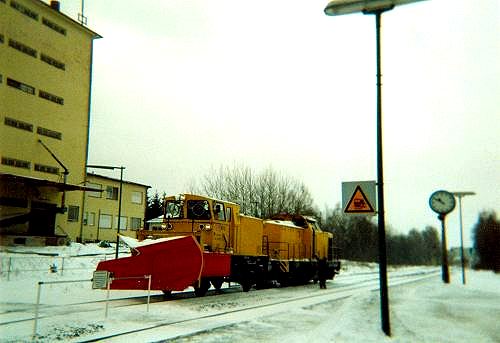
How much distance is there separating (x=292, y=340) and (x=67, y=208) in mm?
35298

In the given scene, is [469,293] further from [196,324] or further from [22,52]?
[22,52]

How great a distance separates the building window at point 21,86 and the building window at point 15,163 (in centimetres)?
530

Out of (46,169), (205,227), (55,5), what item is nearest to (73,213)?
(46,169)

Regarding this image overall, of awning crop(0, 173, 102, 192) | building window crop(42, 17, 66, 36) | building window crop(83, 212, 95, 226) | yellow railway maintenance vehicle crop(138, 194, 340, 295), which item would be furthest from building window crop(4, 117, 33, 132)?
yellow railway maintenance vehicle crop(138, 194, 340, 295)

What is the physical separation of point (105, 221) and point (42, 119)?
16.0 metres

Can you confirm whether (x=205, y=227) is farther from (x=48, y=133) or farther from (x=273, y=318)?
(x=48, y=133)

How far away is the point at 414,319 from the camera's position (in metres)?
11.2

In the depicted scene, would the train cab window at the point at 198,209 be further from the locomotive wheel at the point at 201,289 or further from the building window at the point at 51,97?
the building window at the point at 51,97

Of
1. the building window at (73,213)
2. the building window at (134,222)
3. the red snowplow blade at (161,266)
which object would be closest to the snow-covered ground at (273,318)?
the red snowplow blade at (161,266)

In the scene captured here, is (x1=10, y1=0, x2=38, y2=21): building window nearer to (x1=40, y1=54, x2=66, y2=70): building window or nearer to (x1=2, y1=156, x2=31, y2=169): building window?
(x1=40, y1=54, x2=66, y2=70): building window

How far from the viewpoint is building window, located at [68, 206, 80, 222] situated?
1623 inches

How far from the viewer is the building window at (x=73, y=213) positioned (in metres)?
41.2

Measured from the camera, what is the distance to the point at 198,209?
1750 cm

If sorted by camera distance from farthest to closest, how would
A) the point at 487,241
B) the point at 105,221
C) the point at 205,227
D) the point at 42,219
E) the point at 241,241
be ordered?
1. the point at 105,221
2. the point at 42,219
3. the point at 487,241
4. the point at 241,241
5. the point at 205,227
